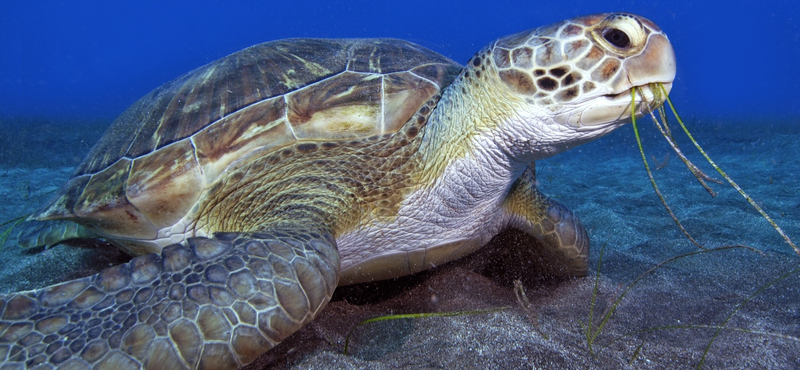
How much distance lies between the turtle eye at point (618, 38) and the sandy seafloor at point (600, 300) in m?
1.16

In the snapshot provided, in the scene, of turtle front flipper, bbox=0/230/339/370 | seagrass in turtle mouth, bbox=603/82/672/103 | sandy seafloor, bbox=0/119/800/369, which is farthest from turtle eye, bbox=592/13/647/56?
turtle front flipper, bbox=0/230/339/370

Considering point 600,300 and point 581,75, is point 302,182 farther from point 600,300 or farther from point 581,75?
point 600,300

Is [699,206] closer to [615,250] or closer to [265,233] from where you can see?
[615,250]

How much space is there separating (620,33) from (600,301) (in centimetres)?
132

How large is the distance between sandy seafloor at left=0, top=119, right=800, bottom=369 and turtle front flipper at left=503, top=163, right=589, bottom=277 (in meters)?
0.13

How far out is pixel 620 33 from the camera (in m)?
1.46

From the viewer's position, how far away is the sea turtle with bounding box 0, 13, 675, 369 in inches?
45.6

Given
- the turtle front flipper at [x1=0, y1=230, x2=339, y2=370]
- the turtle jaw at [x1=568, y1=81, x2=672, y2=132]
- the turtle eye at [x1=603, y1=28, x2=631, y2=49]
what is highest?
the turtle eye at [x1=603, y1=28, x2=631, y2=49]

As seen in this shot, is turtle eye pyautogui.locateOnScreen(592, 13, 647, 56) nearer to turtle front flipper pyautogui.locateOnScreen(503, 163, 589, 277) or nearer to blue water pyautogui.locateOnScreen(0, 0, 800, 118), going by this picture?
turtle front flipper pyautogui.locateOnScreen(503, 163, 589, 277)

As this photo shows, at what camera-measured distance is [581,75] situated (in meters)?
1.46

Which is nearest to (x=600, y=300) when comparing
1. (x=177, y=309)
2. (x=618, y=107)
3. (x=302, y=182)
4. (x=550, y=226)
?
(x=550, y=226)

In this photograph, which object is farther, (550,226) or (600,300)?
(550,226)

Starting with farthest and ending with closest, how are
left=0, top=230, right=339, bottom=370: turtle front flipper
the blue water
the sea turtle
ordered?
1. the blue water
2. the sea turtle
3. left=0, top=230, right=339, bottom=370: turtle front flipper

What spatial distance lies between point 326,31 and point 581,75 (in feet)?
246
